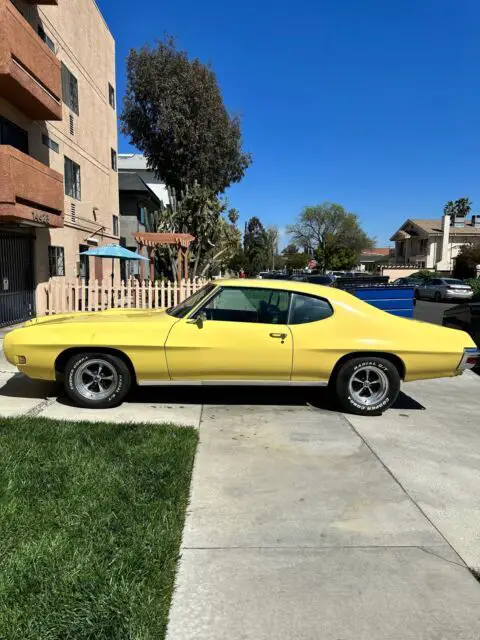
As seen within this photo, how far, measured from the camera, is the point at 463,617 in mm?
2436

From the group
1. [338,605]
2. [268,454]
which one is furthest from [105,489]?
[338,605]

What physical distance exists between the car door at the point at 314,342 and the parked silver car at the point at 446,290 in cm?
2503

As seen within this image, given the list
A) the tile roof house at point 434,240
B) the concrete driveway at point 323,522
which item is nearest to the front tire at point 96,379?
the concrete driveway at point 323,522

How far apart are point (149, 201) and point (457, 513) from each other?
110 ft

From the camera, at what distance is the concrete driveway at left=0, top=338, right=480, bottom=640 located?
2418 mm

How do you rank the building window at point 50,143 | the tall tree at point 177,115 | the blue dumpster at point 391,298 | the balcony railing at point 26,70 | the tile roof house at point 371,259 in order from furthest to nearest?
the tile roof house at point 371,259 → the tall tree at point 177,115 → the building window at point 50,143 → the blue dumpster at point 391,298 → the balcony railing at point 26,70

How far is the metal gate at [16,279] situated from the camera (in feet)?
43.0

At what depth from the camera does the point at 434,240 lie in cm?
6181

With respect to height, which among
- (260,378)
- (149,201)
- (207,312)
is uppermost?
(149,201)

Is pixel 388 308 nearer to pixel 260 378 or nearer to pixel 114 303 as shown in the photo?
pixel 114 303

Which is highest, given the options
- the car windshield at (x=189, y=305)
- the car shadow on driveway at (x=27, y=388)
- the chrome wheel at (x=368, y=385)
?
the car windshield at (x=189, y=305)

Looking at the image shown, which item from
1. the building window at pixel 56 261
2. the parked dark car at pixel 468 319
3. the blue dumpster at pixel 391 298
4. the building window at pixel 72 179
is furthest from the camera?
the building window at pixel 72 179

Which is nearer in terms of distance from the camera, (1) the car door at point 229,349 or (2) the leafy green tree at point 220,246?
(1) the car door at point 229,349

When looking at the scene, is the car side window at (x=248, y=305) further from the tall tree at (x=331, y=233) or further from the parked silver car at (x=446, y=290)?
the tall tree at (x=331, y=233)
